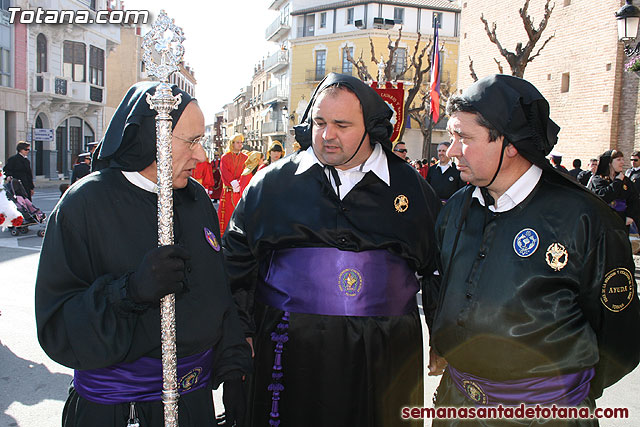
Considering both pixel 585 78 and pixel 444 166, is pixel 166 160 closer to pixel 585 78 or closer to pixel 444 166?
pixel 444 166

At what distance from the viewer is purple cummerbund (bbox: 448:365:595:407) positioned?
6.97 ft

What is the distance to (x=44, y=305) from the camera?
1.93 metres

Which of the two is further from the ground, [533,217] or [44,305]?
[533,217]

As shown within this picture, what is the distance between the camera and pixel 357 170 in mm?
3020

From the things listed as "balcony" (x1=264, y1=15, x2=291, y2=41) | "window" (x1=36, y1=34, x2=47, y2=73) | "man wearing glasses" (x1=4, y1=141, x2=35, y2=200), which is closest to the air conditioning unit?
"balcony" (x1=264, y1=15, x2=291, y2=41)

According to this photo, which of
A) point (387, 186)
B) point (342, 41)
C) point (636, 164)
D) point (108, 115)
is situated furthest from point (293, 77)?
point (387, 186)

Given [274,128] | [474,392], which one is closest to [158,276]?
[474,392]

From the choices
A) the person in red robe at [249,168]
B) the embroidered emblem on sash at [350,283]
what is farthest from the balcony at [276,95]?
the embroidered emblem on sash at [350,283]

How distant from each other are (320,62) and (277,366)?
142 ft

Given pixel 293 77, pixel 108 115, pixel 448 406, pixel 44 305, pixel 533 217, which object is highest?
pixel 293 77

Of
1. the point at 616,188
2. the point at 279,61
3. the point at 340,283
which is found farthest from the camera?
the point at 279,61

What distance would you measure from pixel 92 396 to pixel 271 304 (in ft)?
3.63

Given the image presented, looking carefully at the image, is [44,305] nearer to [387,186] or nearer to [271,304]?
[271,304]

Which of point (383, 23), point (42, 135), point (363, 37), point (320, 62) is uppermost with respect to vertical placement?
point (383, 23)
